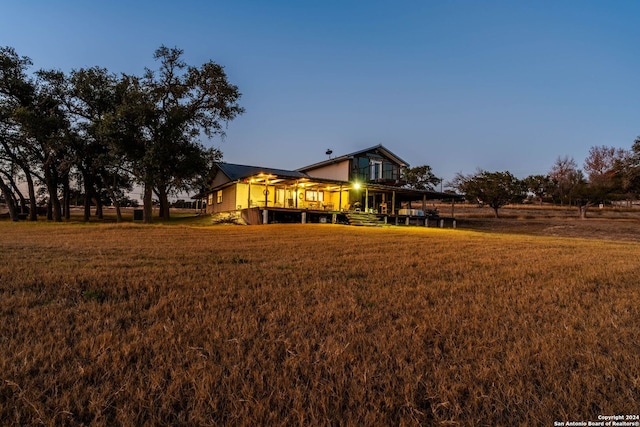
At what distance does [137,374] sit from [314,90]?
3609cm

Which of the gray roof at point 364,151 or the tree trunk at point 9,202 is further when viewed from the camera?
the gray roof at point 364,151

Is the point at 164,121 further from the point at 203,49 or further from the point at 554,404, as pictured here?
the point at 554,404

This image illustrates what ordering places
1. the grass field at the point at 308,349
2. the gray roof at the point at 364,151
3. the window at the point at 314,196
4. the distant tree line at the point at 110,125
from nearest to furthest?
the grass field at the point at 308,349, the distant tree line at the point at 110,125, the window at the point at 314,196, the gray roof at the point at 364,151

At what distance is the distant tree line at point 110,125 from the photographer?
72.4 ft

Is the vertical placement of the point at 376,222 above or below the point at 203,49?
below

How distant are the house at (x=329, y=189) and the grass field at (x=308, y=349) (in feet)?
57.7

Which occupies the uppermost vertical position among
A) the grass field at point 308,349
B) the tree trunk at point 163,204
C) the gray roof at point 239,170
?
the gray roof at point 239,170

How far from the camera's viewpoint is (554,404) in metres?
1.95

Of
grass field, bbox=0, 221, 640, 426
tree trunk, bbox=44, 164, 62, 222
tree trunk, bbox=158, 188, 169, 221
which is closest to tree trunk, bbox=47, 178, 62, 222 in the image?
tree trunk, bbox=44, 164, 62, 222

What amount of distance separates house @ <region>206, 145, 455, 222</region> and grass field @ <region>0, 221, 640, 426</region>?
17600 mm

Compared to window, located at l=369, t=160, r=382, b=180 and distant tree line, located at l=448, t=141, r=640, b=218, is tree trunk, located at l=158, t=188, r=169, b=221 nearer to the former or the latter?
window, located at l=369, t=160, r=382, b=180

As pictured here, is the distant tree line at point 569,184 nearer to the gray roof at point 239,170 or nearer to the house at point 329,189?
the house at point 329,189

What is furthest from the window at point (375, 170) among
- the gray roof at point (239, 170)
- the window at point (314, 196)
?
the gray roof at point (239, 170)

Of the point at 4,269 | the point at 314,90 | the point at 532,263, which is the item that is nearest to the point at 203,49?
the point at 314,90
